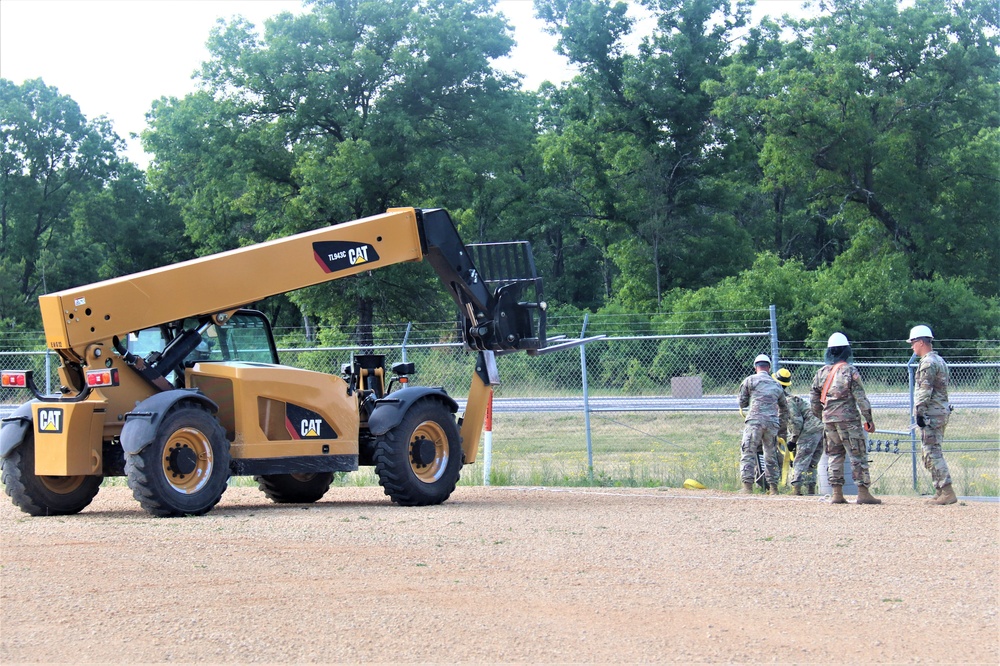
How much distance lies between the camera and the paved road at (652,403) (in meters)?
19.5

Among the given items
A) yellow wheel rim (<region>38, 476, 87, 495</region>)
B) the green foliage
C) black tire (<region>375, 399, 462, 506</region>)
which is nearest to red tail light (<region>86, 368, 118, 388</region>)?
yellow wheel rim (<region>38, 476, 87, 495</region>)

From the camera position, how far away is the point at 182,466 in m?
10.2

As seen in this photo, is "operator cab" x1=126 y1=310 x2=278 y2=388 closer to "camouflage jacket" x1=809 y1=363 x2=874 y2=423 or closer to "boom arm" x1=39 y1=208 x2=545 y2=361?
"boom arm" x1=39 y1=208 x2=545 y2=361

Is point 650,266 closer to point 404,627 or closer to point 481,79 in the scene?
point 481,79

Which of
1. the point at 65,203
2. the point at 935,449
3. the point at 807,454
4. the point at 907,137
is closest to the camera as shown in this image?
the point at 935,449

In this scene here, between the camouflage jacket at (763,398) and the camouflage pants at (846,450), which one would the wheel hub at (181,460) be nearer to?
the camouflage pants at (846,450)

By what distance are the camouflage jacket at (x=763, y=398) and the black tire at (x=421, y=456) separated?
12.6 feet

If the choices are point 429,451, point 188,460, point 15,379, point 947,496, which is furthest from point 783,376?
point 15,379

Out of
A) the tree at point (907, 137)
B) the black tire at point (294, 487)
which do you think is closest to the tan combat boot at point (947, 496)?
the black tire at point (294, 487)

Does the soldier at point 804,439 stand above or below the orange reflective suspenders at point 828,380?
below

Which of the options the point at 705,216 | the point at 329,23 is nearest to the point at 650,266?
the point at 705,216

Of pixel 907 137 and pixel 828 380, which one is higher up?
pixel 907 137

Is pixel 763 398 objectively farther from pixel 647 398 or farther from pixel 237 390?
pixel 647 398

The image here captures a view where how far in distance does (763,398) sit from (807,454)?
3.55ft
